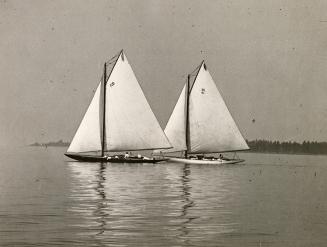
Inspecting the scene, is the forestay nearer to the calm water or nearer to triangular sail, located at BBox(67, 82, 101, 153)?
triangular sail, located at BBox(67, 82, 101, 153)

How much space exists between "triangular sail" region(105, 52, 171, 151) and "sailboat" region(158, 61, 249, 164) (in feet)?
10.5

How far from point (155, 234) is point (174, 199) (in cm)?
1086

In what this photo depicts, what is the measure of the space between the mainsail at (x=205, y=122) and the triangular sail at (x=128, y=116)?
397cm

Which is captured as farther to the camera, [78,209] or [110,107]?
[110,107]

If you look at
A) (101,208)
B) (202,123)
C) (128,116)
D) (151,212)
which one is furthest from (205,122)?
(151,212)

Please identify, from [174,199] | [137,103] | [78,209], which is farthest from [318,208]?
[137,103]

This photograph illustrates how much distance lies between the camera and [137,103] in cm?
6556

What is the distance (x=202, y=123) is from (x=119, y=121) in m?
9.15

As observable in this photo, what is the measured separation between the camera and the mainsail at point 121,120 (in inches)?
2574

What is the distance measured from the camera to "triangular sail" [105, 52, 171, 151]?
6550cm

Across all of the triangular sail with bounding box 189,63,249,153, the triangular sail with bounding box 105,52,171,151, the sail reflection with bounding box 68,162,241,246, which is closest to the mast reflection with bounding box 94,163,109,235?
the sail reflection with bounding box 68,162,241,246

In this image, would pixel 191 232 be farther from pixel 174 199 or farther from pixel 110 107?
pixel 110 107

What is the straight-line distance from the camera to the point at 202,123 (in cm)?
6894

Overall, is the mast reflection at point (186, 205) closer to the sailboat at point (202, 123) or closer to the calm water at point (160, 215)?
the calm water at point (160, 215)
